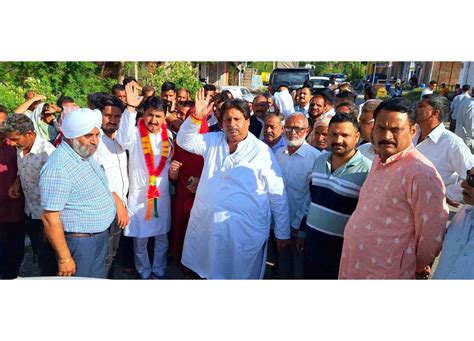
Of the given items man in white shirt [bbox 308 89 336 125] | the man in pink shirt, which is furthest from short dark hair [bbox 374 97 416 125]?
man in white shirt [bbox 308 89 336 125]

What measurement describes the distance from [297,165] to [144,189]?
4.55ft

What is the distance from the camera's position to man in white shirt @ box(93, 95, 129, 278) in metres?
2.94

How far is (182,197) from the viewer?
11.1 feet

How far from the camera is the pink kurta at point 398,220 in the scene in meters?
1.76

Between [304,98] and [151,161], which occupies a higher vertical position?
[304,98]

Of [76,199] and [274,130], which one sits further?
[274,130]

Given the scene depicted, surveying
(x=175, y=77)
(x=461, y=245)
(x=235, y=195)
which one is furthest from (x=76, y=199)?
(x=175, y=77)

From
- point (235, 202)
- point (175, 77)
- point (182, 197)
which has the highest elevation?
point (175, 77)

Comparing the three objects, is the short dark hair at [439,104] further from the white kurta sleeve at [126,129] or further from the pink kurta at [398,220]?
the white kurta sleeve at [126,129]

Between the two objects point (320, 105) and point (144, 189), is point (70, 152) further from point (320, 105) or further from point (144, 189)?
point (320, 105)

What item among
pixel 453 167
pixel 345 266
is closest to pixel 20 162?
pixel 345 266

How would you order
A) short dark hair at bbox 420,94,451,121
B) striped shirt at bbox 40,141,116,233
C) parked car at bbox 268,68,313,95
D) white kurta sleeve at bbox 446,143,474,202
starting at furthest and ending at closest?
parked car at bbox 268,68,313,95, short dark hair at bbox 420,94,451,121, white kurta sleeve at bbox 446,143,474,202, striped shirt at bbox 40,141,116,233

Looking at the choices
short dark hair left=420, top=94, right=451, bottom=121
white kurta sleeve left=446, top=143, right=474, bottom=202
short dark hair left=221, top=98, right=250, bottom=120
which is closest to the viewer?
short dark hair left=221, top=98, right=250, bottom=120

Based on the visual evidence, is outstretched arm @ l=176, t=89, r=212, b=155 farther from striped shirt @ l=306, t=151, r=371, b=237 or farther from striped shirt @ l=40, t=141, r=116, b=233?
striped shirt @ l=306, t=151, r=371, b=237
